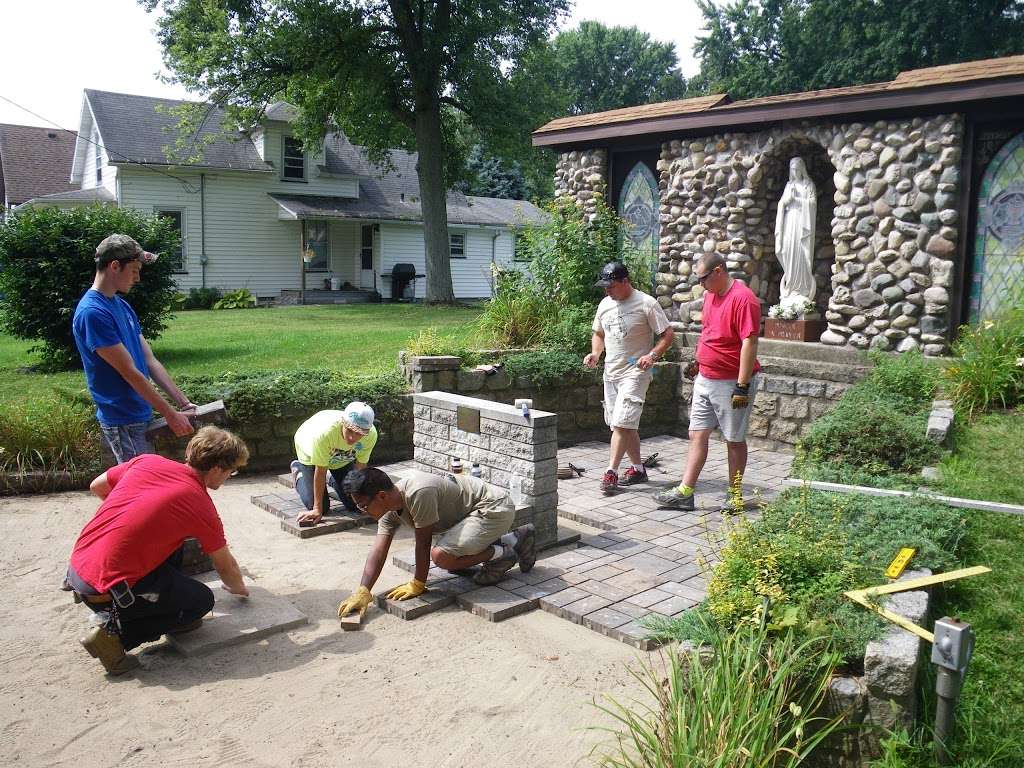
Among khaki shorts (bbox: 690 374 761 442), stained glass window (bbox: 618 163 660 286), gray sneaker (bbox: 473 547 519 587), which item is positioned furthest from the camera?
stained glass window (bbox: 618 163 660 286)

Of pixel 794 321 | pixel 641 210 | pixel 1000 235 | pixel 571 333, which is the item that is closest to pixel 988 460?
pixel 1000 235

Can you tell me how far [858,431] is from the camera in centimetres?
639

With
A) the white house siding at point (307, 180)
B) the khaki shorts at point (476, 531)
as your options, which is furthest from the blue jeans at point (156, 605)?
the white house siding at point (307, 180)

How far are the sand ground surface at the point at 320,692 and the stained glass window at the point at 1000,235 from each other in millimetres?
6780

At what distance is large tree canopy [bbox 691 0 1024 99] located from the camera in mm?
27078

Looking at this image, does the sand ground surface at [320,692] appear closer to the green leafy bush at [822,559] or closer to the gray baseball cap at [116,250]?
the green leafy bush at [822,559]

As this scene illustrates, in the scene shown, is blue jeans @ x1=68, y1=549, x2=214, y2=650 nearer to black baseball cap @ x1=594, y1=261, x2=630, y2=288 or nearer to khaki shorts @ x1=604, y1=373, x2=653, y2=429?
khaki shorts @ x1=604, y1=373, x2=653, y2=429

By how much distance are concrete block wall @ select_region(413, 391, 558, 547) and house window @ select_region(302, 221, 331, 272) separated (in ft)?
71.8

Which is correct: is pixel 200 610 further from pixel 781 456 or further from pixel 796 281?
pixel 796 281

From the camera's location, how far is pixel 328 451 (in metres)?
6.19

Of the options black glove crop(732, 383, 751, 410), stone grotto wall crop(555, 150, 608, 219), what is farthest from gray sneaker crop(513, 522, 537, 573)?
stone grotto wall crop(555, 150, 608, 219)

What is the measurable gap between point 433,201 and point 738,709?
20.4 m

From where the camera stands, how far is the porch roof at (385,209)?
2598 cm

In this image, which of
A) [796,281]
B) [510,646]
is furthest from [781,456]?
[510,646]
